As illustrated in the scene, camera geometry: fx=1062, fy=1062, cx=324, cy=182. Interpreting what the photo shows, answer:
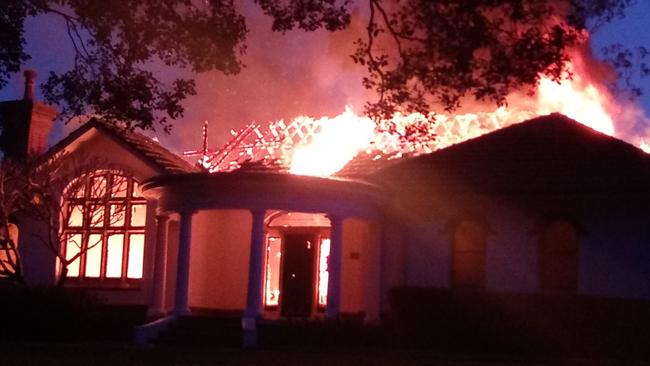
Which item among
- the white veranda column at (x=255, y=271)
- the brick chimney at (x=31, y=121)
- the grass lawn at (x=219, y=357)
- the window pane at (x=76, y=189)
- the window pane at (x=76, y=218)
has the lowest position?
the grass lawn at (x=219, y=357)

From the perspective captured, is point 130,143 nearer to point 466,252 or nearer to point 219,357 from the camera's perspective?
point 466,252

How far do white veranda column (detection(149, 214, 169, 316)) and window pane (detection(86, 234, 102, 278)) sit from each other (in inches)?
131

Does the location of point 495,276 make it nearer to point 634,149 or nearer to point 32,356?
point 634,149

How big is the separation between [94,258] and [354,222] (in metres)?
7.01

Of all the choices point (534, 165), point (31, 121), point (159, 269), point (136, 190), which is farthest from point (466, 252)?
point (31, 121)

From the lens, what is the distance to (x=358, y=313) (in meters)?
24.7

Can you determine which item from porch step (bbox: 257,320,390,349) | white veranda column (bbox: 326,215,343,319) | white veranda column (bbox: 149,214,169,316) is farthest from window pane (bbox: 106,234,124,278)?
white veranda column (bbox: 326,215,343,319)

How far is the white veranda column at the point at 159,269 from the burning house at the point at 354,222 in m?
0.03

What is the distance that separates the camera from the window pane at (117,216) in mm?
26812

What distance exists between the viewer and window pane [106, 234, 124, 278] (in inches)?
1062

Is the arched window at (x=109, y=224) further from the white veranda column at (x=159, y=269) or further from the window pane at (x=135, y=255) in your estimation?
the white veranda column at (x=159, y=269)

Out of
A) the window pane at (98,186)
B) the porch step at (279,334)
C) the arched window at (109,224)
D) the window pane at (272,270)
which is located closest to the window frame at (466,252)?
the porch step at (279,334)

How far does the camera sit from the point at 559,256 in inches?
923

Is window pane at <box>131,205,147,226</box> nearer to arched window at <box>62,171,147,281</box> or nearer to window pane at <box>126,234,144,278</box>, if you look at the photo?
arched window at <box>62,171,147,281</box>
